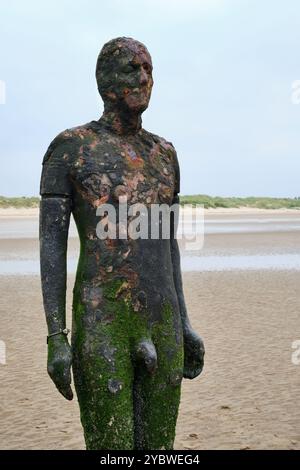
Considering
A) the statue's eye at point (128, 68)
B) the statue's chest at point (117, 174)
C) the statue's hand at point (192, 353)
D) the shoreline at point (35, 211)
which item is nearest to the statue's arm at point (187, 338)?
the statue's hand at point (192, 353)

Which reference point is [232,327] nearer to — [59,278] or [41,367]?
[41,367]

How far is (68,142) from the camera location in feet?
9.76

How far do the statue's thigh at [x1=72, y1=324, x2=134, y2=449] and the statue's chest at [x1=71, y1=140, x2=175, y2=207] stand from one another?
58 cm

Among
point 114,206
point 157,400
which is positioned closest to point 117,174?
point 114,206

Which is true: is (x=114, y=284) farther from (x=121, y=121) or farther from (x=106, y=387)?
(x=121, y=121)

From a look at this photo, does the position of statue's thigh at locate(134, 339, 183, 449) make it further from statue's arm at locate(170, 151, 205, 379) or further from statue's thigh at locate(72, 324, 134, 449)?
statue's arm at locate(170, 151, 205, 379)

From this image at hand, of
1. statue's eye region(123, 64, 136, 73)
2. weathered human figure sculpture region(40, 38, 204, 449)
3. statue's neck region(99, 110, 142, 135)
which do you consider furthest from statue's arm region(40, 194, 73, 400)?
statue's eye region(123, 64, 136, 73)

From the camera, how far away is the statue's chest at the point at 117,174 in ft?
9.69

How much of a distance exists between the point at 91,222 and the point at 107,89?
0.61 metres

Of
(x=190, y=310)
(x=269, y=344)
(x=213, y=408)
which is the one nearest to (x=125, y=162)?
(x=213, y=408)

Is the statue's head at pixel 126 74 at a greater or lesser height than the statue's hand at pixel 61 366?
greater

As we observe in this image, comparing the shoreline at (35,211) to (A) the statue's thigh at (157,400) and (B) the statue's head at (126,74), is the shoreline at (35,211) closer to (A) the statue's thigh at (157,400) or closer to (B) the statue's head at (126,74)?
(B) the statue's head at (126,74)

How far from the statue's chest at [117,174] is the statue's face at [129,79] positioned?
0.18 metres

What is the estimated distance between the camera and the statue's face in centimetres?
301
